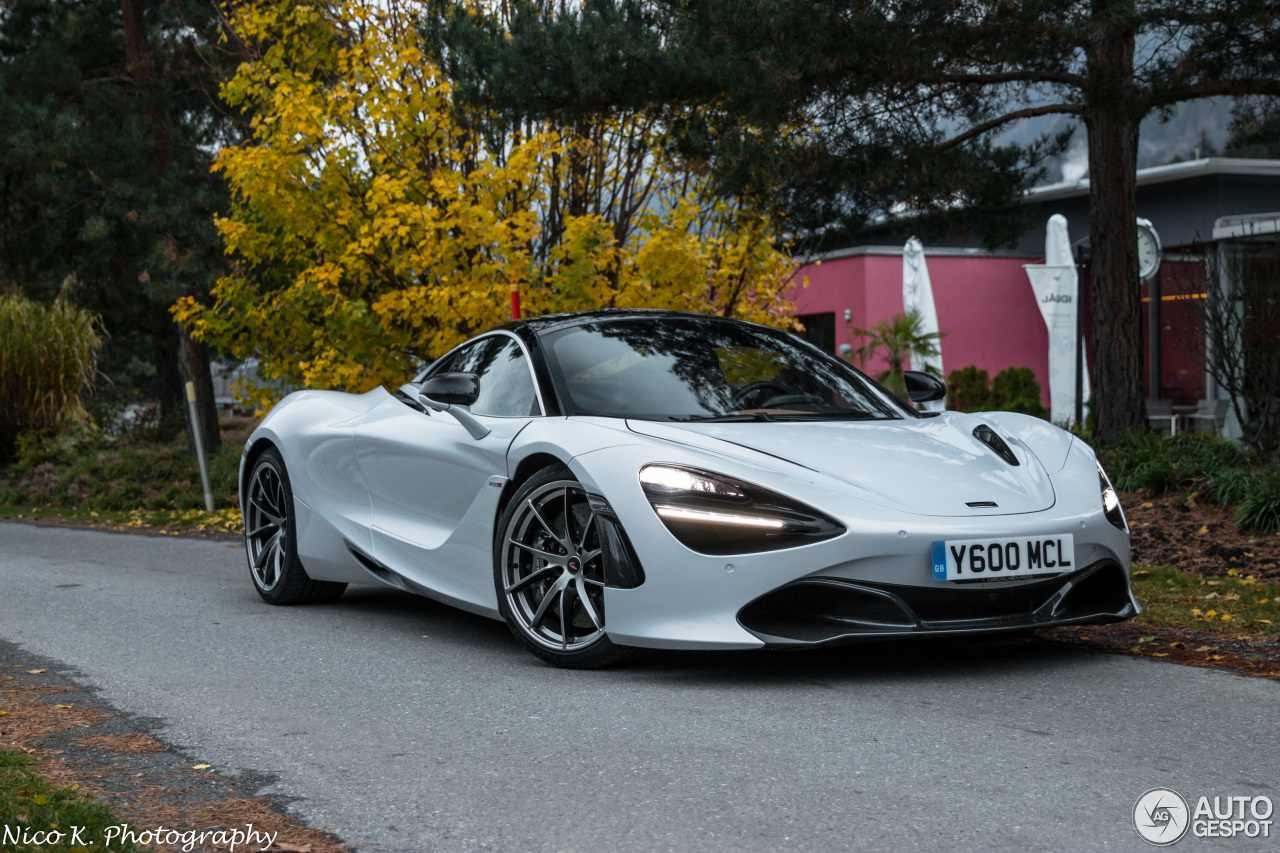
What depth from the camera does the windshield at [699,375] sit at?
213 inches

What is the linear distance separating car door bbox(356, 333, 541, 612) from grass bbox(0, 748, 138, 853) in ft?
6.88

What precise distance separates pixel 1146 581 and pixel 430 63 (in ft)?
22.0

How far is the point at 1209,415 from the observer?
1711 cm

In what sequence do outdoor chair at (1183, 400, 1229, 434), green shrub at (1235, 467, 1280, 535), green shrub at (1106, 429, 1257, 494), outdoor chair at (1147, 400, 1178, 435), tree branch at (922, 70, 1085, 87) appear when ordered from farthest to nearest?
outdoor chair at (1147, 400, 1178, 435) → outdoor chair at (1183, 400, 1229, 434) → tree branch at (922, 70, 1085, 87) → green shrub at (1106, 429, 1257, 494) → green shrub at (1235, 467, 1280, 535)

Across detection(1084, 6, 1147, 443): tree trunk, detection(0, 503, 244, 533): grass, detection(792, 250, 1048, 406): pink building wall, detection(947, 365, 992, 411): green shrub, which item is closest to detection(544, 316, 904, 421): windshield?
detection(1084, 6, 1147, 443): tree trunk

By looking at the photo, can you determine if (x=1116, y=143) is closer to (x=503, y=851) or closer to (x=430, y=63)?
(x=430, y=63)

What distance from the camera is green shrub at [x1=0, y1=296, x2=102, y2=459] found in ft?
64.5

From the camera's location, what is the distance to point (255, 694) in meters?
4.79

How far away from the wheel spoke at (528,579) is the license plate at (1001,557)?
1.43 m

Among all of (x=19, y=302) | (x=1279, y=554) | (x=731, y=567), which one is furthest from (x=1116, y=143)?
(x=19, y=302)

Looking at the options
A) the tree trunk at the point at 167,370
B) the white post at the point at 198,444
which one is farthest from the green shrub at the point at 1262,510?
the tree trunk at the point at 167,370

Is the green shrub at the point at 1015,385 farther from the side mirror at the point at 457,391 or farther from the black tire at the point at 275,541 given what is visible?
the side mirror at the point at 457,391

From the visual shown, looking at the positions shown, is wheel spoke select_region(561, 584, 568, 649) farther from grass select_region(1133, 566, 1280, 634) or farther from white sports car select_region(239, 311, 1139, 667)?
grass select_region(1133, 566, 1280, 634)

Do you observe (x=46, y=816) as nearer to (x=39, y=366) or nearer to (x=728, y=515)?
(x=728, y=515)
